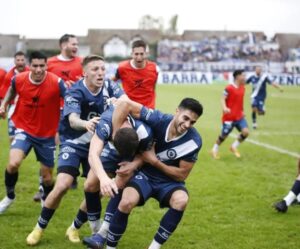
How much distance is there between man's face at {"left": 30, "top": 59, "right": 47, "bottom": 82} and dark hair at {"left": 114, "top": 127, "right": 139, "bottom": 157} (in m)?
2.35

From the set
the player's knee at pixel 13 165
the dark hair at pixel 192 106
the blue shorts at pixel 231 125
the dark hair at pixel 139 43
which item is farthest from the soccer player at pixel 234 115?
the dark hair at pixel 192 106

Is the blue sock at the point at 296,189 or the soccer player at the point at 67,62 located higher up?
the soccer player at the point at 67,62

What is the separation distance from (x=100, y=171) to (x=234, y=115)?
750 cm

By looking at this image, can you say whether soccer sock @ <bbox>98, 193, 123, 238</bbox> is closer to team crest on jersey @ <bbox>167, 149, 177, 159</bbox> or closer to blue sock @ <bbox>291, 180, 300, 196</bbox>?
team crest on jersey @ <bbox>167, 149, 177, 159</bbox>

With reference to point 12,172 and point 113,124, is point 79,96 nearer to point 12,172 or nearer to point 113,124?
point 113,124

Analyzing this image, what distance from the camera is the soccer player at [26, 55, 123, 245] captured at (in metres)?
5.47

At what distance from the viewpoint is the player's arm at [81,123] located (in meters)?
5.03

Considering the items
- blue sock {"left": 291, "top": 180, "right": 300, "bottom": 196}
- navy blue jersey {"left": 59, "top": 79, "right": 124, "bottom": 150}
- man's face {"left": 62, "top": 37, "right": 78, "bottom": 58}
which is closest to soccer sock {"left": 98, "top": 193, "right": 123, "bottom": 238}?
navy blue jersey {"left": 59, "top": 79, "right": 124, "bottom": 150}

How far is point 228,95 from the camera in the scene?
468 inches

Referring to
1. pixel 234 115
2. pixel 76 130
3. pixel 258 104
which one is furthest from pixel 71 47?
pixel 258 104

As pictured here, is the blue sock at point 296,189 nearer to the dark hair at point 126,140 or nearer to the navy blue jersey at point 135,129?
the navy blue jersey at point 135,129

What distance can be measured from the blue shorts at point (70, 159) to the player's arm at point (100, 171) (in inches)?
35.4

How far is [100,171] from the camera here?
4598 mm

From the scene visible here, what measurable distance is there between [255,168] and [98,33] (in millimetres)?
76420
